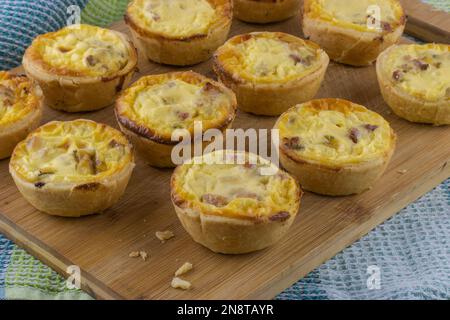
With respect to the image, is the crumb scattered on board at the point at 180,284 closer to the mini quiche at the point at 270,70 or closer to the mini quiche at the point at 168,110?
the mini quiche at the point at 168,110

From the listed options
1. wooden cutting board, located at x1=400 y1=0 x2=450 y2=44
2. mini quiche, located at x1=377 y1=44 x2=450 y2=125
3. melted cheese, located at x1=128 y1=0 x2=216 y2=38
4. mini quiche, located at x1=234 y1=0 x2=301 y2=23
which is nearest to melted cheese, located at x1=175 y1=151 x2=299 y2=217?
mini quiche, located at x1=377 y1=44 x2=450 y2=125

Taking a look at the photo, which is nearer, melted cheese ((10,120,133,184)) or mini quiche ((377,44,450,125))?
melted cheese ((10,120,133,184))

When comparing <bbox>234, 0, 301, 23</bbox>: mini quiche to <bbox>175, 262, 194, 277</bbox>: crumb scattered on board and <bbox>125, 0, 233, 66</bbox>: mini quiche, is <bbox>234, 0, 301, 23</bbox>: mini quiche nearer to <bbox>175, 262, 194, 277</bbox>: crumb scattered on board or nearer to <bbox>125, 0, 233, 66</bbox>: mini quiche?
<bbox>125, 0, 233, 66</bbox>: mini quiche

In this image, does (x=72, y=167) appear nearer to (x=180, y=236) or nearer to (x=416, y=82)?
(x=180, y=236)

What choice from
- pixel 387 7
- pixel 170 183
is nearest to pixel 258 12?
pixel 387 7

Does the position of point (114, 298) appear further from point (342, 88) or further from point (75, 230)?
point (342, 88)

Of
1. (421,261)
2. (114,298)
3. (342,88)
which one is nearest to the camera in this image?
(114,298)

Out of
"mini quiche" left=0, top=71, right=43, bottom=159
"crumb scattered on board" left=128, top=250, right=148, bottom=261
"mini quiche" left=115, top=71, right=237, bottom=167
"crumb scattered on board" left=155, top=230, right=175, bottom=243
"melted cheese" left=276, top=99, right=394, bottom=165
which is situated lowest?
"crumb scattered on board" left=128, top=250, right=148, bottom=261
